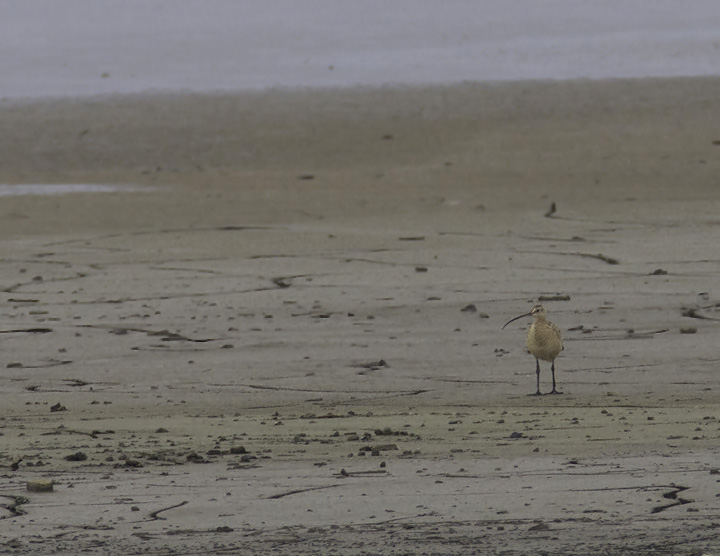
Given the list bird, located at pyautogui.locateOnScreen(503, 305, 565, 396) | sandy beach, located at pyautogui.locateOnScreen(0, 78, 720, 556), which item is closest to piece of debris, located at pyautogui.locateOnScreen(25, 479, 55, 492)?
sandy beach, located at pyautogui.locateOnScreen(0, 78, 720, 556)

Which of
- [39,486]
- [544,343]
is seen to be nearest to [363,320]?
[544,343]

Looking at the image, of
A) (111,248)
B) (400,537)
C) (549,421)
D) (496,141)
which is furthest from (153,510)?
(496,141)

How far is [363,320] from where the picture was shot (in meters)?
8.30

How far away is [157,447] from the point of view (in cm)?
544

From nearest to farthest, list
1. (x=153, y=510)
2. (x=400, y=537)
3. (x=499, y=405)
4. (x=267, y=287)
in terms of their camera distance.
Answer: (x=400, y=537) → (x=153, y=510) → (x=499, y=405) → (x=267, y=287)

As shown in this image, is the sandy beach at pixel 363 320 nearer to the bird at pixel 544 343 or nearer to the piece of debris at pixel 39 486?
the piece of debris at pixel 39 486

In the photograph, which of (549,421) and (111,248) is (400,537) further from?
(111,248)

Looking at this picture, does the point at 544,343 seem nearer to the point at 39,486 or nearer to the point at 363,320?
the point at 363,320

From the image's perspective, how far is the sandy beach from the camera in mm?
4477

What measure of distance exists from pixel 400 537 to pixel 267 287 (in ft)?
17.9

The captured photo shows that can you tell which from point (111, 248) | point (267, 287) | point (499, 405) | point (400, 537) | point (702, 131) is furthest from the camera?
point (702, 131)

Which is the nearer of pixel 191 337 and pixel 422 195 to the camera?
pixel 191 337

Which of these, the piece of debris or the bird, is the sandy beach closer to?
the piece of debris

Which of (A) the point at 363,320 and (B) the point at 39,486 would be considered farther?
(A) the point at 363,320
